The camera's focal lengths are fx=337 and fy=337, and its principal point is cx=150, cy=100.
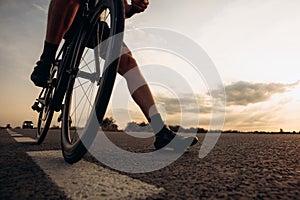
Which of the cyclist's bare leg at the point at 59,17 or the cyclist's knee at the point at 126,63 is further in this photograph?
the cyclist's knee at the point at 126,63

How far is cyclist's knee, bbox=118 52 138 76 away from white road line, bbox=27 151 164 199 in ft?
3.56

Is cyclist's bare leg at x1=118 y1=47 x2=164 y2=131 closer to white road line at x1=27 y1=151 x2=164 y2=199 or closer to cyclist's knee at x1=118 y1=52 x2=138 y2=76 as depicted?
cyclist's knee at x1=118 y1=52 x2=138 y2=76

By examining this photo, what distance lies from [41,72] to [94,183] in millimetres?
1753

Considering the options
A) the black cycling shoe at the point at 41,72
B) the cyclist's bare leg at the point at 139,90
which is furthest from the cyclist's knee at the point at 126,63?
the black cycling shoe at the point at 41,72

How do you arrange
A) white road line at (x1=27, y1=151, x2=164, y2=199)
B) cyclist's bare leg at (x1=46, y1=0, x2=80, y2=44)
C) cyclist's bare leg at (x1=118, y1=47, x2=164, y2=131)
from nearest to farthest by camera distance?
white road line at (x1=27, y1=151, x2=164, y2=199), cyclist's bare leg at (x1=46, y1=0, x2=80, y2=44), cyclist's bare leg at (x1=118, y1=47, x2=164, y2=131)

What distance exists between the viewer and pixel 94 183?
167cm

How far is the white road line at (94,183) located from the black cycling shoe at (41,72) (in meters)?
1.13

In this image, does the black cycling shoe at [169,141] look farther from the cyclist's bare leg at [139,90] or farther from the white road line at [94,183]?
the white road line at [94,183]

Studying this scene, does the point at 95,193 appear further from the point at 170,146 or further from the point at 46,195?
the point at 170,146

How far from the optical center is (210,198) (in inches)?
54.9

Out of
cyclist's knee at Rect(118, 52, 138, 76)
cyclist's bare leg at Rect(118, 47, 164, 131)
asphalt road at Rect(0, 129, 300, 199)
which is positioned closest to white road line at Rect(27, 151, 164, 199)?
asphalt road at Rect(0, 129, 300, 199)

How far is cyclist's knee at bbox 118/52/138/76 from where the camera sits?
307 cm

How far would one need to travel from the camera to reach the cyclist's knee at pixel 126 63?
121 inches

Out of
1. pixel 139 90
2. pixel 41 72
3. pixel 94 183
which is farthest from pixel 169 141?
pixel 94 183
